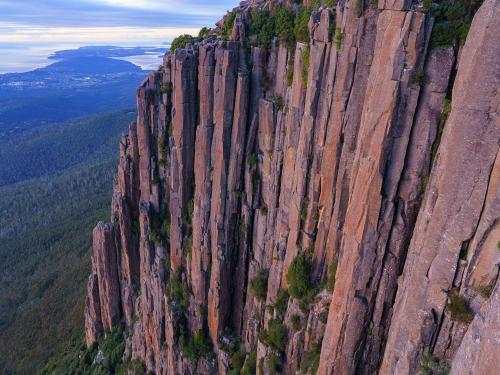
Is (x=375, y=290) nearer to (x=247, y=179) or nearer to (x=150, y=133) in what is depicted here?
(x=247, y=179)

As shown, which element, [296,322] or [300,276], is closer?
[300,276]

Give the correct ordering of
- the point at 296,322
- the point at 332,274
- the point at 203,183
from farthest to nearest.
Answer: the point at 203,183
the point at 296,322
the point at 332,274

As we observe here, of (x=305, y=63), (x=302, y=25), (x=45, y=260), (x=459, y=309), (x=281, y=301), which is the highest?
(x=302, y=25)

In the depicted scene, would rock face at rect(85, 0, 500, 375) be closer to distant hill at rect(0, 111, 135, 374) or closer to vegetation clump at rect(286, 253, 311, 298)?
vegetation clump at rect(286, 253, 311, 298)

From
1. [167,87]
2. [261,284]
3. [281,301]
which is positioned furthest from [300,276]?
[167,87]

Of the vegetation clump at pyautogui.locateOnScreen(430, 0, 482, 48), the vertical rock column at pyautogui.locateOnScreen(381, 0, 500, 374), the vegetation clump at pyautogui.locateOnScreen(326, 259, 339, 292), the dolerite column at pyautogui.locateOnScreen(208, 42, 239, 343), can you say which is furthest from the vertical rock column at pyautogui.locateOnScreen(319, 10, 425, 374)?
the dolerite column at pyautogui.locateOnScreen(208, 42, 239, 343)

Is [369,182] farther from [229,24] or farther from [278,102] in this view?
[229,24]

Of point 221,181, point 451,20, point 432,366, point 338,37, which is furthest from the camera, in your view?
point 221,181
